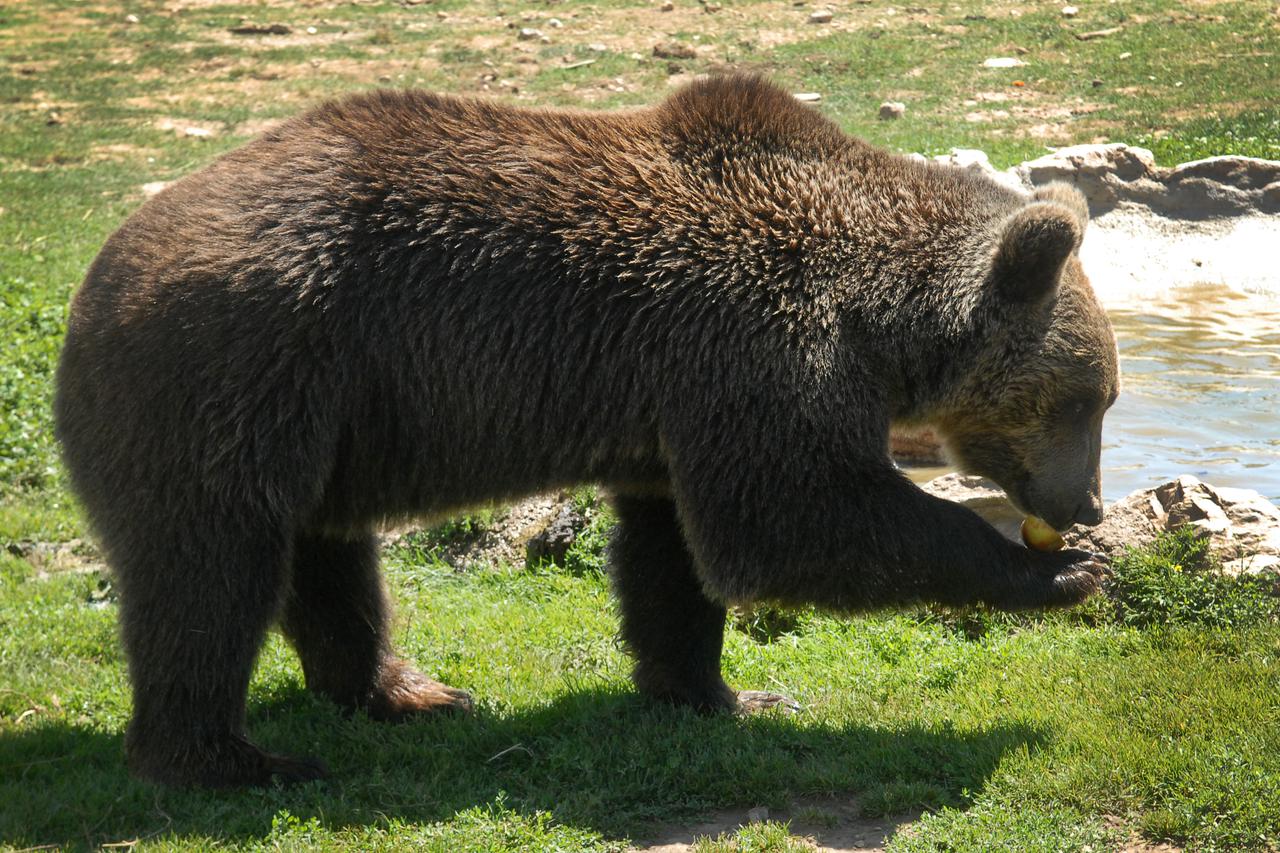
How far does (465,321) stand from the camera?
A: 5.51m

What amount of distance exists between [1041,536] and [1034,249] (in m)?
1.41

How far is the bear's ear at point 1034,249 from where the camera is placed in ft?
18.3

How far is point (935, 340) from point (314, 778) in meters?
3.16

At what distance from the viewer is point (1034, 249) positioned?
18.5 ft

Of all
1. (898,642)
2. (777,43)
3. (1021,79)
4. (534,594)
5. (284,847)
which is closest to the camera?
(284,847)

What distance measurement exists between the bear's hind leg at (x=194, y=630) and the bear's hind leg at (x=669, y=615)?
1715 mm

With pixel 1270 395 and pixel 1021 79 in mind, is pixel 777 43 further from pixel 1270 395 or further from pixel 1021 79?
pixel 1270 395

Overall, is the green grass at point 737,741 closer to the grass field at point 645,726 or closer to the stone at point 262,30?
the grass field at point 645,726

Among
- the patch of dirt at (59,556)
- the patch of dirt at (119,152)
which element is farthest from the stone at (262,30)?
the patch of dirt at (59,556)

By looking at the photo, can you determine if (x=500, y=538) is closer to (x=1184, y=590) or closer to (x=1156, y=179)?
(x=1184, y=590)

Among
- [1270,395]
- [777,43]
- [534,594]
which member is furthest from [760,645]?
[777,43]

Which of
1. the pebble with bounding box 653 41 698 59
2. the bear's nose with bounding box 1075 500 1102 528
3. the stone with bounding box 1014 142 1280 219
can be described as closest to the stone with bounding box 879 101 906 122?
the pebble with bounding box 653 41 698 59

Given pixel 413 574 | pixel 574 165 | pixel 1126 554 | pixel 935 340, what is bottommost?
pixel 413 574

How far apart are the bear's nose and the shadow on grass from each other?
1047 mm
